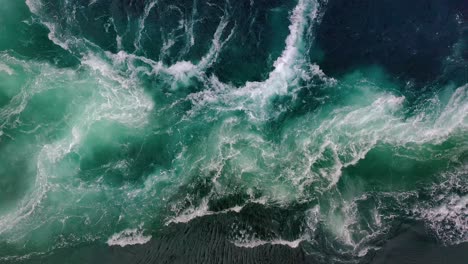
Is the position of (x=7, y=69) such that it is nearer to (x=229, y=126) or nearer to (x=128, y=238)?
(x=128, y=238)

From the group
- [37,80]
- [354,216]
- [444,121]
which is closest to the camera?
[354,216]

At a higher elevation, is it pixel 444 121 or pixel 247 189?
pixel 444 121

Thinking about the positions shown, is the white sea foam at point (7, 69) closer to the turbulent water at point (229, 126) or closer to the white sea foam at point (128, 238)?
the turbulent water at point (229, 126)

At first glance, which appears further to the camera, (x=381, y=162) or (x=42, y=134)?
(x=42, y=134)

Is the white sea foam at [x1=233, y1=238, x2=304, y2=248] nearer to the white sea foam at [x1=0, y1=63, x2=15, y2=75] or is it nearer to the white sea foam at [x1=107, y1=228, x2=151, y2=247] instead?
the white sea foam at [x1=107, y1=228, x2=151, y2=247]

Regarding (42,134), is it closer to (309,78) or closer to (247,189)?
(247,189)

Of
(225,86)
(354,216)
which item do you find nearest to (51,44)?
(225,86)

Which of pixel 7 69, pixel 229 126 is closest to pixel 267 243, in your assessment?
pixel 229 126
